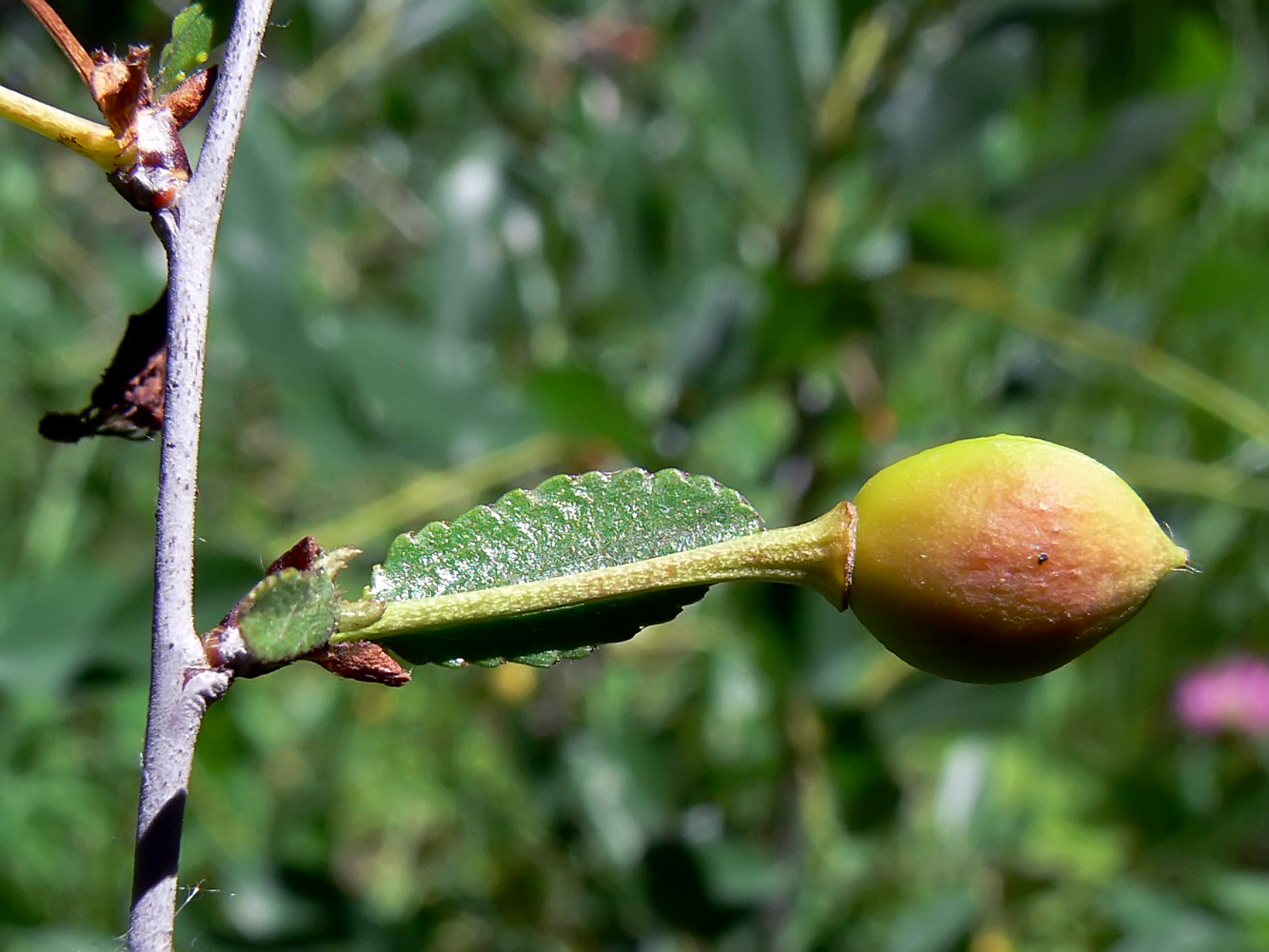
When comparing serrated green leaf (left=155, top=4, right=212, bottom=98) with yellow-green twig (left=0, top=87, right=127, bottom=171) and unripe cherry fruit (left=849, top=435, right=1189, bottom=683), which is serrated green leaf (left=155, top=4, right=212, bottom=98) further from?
unripe cherry fruit (left=849, top=435, right=1189, bottom=683)

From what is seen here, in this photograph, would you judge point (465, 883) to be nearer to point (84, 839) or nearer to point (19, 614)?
point (84, 839)

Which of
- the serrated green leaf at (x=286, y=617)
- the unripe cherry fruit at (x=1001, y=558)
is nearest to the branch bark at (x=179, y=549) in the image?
the serrated green leaf at (x=286, y=617)

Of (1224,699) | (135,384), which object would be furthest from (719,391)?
(1224,699)

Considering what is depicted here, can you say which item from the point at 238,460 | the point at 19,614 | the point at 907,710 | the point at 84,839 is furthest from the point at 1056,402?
the point at 238,460

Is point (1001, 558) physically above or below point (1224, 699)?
above

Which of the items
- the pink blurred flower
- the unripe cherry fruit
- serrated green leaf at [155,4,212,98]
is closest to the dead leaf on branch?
serrated green leaf at [155,4,212,98]

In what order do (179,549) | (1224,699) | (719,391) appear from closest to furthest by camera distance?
1. (179,549)
2. (719,391)
3. (1224,699)

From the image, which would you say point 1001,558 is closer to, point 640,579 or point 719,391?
point 640,579
